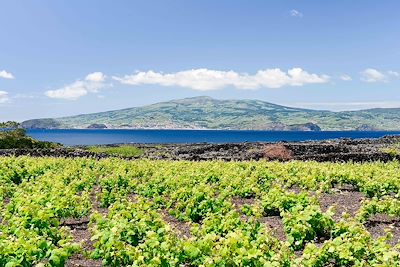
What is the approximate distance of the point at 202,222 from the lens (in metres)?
13.5

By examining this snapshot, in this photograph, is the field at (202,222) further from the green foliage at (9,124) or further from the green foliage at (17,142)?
the green foliage at (9,124)

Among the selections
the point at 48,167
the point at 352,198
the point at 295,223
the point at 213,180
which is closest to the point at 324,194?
the point at 352,198

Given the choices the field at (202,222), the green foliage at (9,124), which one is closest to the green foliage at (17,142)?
the green foliage at (9,124)

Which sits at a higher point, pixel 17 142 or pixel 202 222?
pixel 17 142

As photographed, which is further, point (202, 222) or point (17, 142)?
point (17, 142)

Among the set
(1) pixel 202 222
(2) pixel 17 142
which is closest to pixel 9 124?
(2) pixel 17 142

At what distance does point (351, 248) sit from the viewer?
29.9 feet

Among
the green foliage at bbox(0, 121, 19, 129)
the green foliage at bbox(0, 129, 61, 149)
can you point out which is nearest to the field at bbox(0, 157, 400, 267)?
the green foliage at bbox(0, 129, 61, 149)

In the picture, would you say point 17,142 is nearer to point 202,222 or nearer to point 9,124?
point 9,124

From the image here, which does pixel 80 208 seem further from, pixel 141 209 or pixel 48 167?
pixel 48 167

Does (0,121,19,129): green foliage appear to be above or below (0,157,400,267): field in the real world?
above

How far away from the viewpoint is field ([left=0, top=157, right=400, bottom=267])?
8.39 m

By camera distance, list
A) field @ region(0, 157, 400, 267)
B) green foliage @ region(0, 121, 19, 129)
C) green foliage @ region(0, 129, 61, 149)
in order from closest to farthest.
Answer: field @ region(0, 157, 400, 267), green foliage @ region(0, 129, 61, 149), green foliage @ region(0, 121, 19, 129)

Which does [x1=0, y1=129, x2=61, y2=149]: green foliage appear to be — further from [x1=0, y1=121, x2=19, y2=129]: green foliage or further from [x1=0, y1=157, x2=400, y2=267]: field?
→ [x1=0, y1=157, x2=400, y2=267]: field
